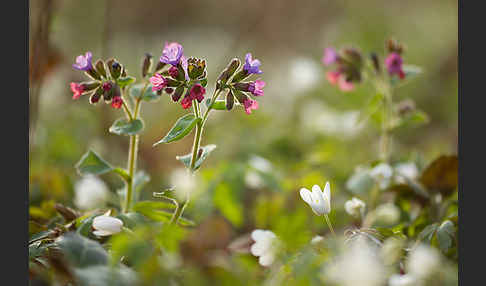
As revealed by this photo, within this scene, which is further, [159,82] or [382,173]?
[382,173]

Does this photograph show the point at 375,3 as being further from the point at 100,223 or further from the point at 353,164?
the point at 100,223

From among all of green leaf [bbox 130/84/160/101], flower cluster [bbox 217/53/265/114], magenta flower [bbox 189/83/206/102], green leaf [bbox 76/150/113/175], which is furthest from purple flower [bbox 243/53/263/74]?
green leaf [bbox 76/150/113/175]

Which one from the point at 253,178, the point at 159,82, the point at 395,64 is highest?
the point at 395,64

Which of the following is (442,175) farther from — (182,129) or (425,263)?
(182,129)

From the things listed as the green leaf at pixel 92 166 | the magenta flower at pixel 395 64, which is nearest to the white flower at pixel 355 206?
the magenta flower at pixel 395 64

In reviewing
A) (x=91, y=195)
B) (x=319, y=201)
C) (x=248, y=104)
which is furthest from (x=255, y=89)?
(x=91, y=195)

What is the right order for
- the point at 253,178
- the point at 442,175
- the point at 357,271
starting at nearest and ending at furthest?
1. the point at 357,271
2. the point at 442,175
3. the point at 253,178

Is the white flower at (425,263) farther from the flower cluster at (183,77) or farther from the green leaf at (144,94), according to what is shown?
the green leaf at (144,94)
